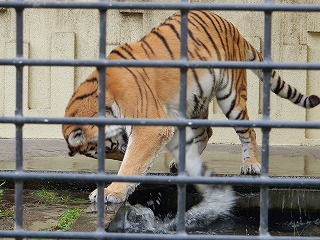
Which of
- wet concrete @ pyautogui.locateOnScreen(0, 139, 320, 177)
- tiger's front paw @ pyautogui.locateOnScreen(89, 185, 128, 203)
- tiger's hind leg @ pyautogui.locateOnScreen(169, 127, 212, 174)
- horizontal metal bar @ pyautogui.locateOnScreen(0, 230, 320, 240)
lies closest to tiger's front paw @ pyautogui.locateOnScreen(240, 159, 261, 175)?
wet concrete @ pyautogui.locateOnScreen(0, 139, 320, 177)

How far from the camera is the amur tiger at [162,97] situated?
17.0 ft

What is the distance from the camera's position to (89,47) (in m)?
8.41

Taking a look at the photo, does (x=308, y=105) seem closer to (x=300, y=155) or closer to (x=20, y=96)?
(x=300, y=155)

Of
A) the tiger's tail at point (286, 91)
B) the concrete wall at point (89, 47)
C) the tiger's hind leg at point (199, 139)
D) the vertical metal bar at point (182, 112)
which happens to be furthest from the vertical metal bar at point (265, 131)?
the concrete wall at point (89, 47)

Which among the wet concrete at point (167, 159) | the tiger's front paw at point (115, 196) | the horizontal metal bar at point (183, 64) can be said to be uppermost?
the horizontal metal bar at point (183, 64)

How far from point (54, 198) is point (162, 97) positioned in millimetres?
1035

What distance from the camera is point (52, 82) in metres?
8.38

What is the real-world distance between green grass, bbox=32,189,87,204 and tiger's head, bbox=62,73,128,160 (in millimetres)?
332

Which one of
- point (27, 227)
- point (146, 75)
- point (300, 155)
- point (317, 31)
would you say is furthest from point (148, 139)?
point (317, 31)

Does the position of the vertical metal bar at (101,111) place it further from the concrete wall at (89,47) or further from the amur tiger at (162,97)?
the concrete wall at (89,47)

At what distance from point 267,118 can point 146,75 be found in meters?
→ 3.34

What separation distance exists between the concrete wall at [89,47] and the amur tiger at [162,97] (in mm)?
1725

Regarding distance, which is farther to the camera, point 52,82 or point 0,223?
point 52,82

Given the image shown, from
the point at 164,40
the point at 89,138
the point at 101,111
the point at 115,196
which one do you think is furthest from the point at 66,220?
the point at 101,111
